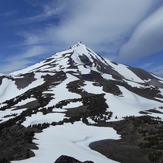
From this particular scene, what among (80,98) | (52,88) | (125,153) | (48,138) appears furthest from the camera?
(52,88)

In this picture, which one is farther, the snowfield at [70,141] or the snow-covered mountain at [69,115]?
the snow-covered mountain at [69,115]

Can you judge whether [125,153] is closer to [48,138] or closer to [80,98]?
[48,138]

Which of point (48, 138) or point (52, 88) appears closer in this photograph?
point (48, 138)

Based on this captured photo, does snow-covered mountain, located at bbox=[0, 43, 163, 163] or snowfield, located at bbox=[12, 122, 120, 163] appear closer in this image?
snowfield, located at bbox=[12, 122, 120, 163]

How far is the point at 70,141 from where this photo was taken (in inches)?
1404

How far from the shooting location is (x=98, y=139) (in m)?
38.3

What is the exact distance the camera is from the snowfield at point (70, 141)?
2597 centimetres

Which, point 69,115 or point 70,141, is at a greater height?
point 69,115

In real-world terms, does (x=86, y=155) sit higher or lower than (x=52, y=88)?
lower

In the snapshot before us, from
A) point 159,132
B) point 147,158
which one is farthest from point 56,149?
point 159,132

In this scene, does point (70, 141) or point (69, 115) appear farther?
point (69, 115)

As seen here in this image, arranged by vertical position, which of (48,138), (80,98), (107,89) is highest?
(107,89)

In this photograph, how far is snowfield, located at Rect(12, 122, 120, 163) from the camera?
85.2ft

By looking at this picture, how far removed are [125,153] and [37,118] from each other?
29.3 meters
